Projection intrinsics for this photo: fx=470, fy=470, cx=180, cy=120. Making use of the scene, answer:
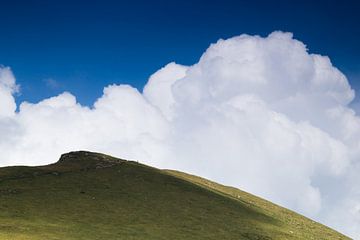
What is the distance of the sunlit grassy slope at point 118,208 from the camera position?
149 ft

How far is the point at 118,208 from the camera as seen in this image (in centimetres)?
5359

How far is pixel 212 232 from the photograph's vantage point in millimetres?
51469

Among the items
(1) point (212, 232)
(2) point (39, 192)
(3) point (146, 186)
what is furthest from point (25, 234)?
(3) point (146, 186)

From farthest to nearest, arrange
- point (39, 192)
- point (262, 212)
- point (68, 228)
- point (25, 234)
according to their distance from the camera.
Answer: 1. point (262, 212)
2. point (39, 192)
3. point (68, 228)
4. point (25, 234)

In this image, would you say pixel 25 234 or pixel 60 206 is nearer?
pixel 25 234

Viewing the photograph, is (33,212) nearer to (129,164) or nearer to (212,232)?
(212,232)

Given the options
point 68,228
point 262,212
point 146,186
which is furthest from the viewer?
point 262,212

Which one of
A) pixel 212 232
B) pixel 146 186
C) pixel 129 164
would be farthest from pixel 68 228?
pixel 129 164

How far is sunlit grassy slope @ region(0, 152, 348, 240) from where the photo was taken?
45.3m

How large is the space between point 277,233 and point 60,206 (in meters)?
26.7

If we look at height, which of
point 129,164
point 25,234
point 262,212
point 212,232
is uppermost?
point 129,164

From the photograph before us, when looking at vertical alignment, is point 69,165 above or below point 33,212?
above

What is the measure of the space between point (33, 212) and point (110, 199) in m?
11.2

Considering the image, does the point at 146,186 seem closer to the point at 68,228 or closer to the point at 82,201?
the point at 82,201
